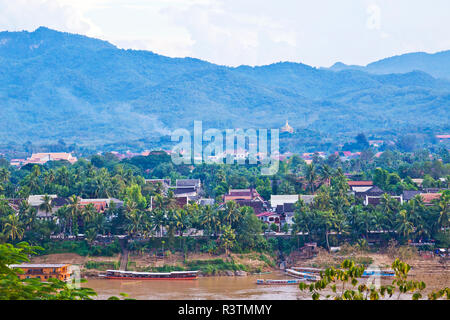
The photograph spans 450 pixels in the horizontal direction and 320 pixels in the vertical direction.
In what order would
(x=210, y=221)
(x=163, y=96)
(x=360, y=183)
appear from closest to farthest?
(x=210, y=221)
(x=360, y=183)
(x=163, y=96)

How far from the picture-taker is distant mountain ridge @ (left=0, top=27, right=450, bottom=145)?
4823 inches

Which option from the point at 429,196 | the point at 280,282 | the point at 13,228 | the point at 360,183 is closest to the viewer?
the point at 280,282

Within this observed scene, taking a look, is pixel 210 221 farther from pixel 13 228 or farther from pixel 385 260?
pixel 13 228

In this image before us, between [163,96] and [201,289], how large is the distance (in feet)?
398

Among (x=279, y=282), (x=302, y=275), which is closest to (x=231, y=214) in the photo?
(x=302, y=275)

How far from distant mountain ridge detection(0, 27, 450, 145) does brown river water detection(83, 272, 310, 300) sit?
82.8 m

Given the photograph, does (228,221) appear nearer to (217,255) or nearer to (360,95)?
(217,255)

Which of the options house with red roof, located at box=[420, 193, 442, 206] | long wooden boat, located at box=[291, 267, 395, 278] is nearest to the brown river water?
long wooden boat, located at box=[291, 267, 395, 278]

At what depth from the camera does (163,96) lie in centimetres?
13975

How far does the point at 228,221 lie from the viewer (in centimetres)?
2359

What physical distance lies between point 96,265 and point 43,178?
382 inches

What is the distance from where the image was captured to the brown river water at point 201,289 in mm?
18875

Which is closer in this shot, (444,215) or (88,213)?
(444,215)

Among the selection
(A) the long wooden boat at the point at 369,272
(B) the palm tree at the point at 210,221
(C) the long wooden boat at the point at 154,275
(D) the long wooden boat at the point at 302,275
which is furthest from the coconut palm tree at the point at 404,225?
(C) the long wooden boat at the point at 154,275
